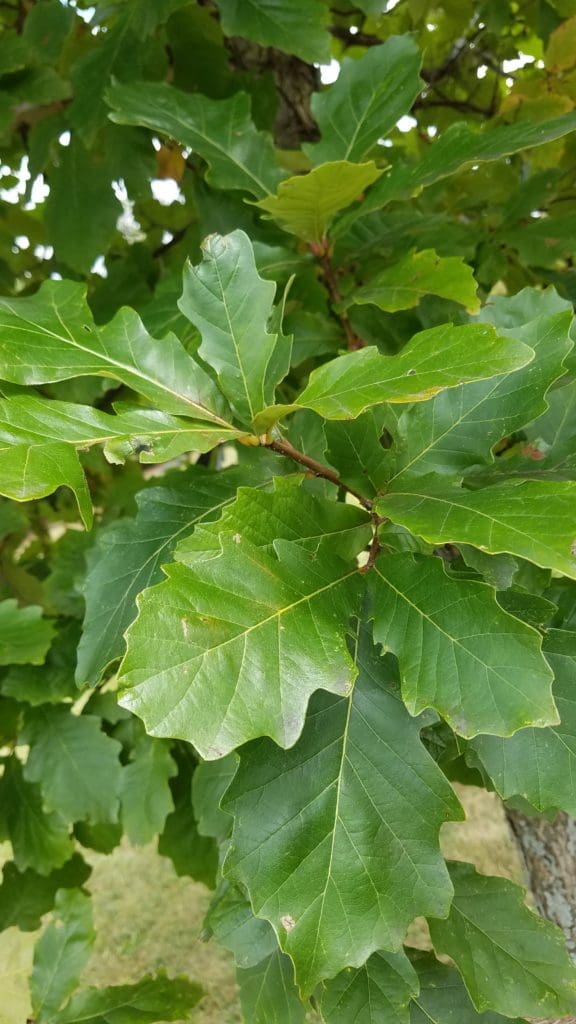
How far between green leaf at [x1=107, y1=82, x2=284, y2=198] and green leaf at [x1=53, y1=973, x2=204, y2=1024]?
1.26 meters

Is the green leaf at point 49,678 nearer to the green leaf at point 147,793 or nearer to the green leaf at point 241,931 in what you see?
the green leaf at point 147,793

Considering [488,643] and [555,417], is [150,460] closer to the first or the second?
[488,643]

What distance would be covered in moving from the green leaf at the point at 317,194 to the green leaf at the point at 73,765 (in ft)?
3.02

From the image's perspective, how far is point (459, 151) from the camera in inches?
38.7

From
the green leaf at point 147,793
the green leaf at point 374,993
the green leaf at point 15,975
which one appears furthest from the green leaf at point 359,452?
the green leaf at point 15,975

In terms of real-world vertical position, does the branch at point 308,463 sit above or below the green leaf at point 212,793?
above

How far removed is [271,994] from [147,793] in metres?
0.47

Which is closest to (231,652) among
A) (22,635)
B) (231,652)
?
(231,652)

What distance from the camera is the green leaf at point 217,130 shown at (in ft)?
3.67

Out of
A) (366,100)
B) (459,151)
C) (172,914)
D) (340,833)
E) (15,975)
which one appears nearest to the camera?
(340,833)

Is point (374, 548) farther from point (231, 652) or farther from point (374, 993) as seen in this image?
point (374, 993)

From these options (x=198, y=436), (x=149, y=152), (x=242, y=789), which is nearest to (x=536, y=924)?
(x=242, y=789)

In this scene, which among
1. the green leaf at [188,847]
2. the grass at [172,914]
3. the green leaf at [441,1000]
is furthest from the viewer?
the grass at [172,914]

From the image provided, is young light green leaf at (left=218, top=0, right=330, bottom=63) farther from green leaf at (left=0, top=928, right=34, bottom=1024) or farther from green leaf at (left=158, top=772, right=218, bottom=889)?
green leaf at (left=0, top=928, right=34, bottom=1024)
